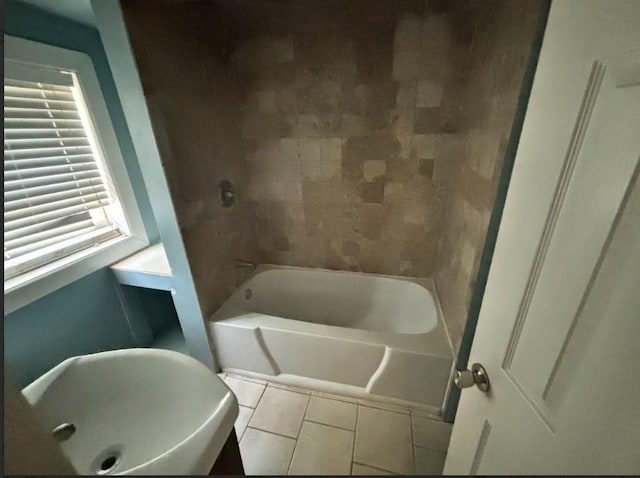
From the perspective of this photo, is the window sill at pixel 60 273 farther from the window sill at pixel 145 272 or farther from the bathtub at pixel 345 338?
the bathtub at pixel 345 338

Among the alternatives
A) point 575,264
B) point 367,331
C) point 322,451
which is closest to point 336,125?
point 367,331

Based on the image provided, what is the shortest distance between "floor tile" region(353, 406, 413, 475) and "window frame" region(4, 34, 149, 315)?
178 cm

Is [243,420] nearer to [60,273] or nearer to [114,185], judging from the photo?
[60,273]

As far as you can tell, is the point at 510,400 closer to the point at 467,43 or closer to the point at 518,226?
the point at 518,226

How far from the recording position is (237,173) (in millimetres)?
1778

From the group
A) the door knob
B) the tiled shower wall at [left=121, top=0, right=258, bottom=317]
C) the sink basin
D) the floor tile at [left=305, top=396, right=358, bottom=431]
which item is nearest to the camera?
the door knob


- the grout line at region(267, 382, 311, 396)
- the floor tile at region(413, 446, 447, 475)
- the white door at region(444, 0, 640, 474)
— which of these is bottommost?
the floor tile at region(413, 446, 447, 475)

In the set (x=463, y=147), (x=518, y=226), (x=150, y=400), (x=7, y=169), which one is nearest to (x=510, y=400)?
(x=518, y=226)

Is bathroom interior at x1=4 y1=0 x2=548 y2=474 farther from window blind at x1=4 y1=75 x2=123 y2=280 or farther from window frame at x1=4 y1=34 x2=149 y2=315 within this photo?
window blind at x1=4 y1=75 x2=123 y2=280

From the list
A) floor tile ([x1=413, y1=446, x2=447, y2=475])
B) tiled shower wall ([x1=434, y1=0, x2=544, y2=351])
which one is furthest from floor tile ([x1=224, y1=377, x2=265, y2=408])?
tiled shower wall ([x1=434, y1=0, x2=544, y2=351])

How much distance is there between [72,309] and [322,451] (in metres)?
1.56

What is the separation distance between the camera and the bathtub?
4.38 feet

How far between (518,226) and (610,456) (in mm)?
392

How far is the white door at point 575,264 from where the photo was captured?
336 millimetres
